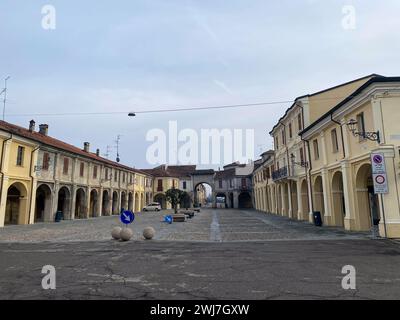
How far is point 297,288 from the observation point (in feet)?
19.1

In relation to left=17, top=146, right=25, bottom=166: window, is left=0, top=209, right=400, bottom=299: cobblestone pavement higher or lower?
lower

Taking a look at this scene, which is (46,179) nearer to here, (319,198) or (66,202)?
(66,202)

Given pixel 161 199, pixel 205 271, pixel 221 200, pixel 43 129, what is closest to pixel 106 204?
pixel 43 129

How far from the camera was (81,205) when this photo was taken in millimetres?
35000

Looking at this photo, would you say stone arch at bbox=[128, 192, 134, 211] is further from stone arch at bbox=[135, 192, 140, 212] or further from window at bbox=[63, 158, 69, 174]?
window at bbox=[63, 158, 69, 174]

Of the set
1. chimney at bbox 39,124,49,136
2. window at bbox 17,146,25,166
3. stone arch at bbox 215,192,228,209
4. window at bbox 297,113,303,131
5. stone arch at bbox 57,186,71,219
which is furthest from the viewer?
stone arch at bbox 215,192,228,209

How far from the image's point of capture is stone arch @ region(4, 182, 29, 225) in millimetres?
24734

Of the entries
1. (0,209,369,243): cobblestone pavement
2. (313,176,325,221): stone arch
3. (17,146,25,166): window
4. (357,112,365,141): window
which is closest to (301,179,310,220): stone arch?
(313,176,325,221): stone arch

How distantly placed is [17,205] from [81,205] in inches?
383

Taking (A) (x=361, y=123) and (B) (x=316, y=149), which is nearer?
(A) (x=361, y=123)

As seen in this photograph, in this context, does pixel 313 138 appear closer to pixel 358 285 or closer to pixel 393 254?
pixel 393 254

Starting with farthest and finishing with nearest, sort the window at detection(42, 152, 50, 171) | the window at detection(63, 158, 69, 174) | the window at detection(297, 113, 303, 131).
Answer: the window at detection(63, 158, 69, 174)
the window at detection(42, 152, 50, 171)
the window at detection(297, 113, 303, 131)
